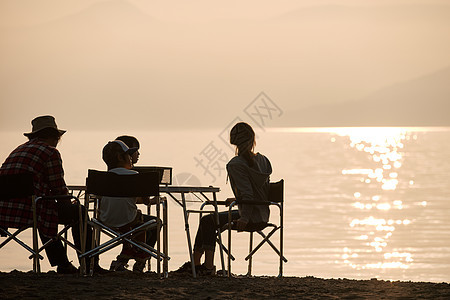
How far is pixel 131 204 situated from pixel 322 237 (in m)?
12.2

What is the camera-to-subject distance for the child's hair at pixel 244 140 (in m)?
6.57

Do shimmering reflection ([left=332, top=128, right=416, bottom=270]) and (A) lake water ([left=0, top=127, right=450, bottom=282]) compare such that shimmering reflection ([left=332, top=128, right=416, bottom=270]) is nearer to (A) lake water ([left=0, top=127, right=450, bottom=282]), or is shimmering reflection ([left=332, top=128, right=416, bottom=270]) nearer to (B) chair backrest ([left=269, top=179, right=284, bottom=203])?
(A) lake water ([left=0, top=127, right=450, bottom=282])

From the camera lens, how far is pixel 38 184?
6328 mm

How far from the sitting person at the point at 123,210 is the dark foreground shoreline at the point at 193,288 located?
291mm

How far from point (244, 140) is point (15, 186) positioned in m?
1.63

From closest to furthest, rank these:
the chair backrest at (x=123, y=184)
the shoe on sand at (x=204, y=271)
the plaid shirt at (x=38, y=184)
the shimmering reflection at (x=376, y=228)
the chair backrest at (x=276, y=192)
Result: the chair backrest at (x=123, y=184) < the plaid shirt at (x=38, y=184) < the shoe on sand at (x=204, y=271) < the chair backrest at (x=276, y=192) < the shimmering reflection at (x=376, y=228)

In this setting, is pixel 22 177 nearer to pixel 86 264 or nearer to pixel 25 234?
pixel 86 264

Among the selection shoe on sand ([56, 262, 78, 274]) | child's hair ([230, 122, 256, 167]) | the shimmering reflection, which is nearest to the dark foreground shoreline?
shoe on sand ([56, 262, 78, 274])

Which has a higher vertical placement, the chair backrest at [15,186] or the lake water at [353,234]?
the lake water at [353,234]

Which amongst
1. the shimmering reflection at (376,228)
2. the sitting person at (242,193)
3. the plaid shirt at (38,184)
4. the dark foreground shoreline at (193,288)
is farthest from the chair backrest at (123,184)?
the shimmering reflection at (376,228)

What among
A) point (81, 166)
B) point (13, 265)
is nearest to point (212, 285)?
point (13, 265)

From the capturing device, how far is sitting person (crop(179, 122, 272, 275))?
6.59m

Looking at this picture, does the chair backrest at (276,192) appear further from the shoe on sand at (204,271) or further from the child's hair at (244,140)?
the shoe on sand at (204,271)

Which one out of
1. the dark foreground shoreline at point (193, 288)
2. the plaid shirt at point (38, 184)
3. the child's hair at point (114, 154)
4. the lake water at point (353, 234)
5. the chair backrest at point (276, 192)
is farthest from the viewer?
the lake water at point (353, 234)
